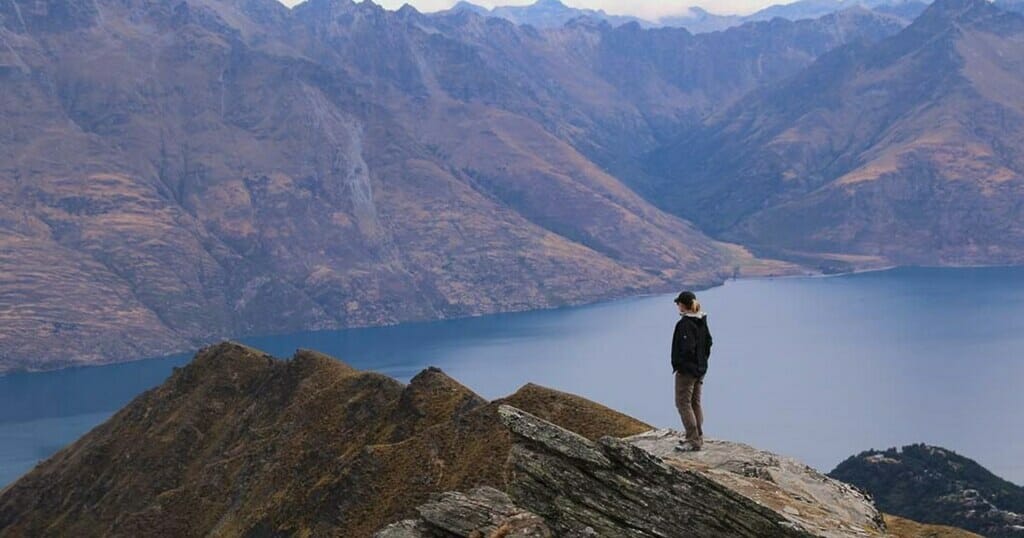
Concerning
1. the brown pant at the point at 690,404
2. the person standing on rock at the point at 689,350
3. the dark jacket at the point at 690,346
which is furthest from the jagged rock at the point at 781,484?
the dark jacket at the point at 690,346

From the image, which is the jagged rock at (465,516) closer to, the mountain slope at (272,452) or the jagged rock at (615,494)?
the jagged rock at (615,494)

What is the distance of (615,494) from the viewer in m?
36.2

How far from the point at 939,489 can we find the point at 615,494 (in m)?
126

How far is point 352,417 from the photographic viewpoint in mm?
99125

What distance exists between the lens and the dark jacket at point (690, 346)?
41.8 m

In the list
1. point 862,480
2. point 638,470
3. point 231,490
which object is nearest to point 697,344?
point 638,470

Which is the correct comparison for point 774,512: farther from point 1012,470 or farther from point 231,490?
point 1012,470

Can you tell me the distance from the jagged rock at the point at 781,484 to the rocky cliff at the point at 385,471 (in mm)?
118

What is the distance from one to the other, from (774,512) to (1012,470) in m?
183

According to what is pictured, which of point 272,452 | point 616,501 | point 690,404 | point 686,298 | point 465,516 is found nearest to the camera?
point 616,501

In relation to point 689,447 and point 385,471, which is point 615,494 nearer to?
point 689,447

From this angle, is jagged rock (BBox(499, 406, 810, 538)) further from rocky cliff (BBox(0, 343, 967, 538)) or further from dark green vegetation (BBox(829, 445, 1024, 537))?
dark green vegetation (BBox(829, 445, 1024, 537))

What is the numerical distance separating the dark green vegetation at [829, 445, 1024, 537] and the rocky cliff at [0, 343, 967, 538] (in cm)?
6468

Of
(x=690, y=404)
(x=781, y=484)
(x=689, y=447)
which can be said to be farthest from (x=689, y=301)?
(x=781, y=484)
